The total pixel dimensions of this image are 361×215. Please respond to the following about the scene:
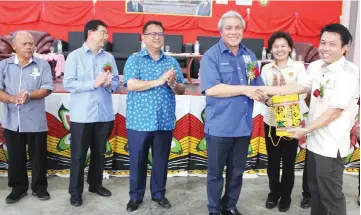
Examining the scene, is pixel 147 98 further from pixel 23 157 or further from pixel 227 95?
pixel 23 157

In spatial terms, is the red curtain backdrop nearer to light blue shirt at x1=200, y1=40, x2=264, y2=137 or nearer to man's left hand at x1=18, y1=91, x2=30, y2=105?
man's left hand at x1=18, y1=91, x2=30, y2=105

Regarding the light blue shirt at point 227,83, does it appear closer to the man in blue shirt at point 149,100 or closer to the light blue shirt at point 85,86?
the man in blue shirt at point 149,100

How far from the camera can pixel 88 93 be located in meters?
2.72

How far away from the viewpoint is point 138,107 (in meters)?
2.61

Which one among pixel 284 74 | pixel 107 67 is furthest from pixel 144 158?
pixel 284 74

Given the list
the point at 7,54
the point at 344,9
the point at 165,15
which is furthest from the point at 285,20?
the point at 7,54

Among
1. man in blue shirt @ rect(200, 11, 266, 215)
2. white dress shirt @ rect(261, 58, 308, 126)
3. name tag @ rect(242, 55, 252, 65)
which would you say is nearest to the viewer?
man in blue shirt @ rect(200, 11, 266, 215)

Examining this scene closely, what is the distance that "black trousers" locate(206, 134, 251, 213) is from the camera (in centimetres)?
252

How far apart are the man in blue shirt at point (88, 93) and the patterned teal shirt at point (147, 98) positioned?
0.73 feet

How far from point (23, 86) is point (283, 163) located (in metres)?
2.05

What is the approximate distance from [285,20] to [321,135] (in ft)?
24.1

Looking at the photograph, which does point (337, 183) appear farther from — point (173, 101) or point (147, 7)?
point (147, 7)

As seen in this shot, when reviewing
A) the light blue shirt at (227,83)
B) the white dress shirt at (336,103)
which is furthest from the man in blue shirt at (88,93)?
the white dress shirt at (336,103)

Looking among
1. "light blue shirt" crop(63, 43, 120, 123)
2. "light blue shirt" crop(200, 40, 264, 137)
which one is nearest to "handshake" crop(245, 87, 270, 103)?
"light blue shirt" crop(200, 40, 264, 137)
